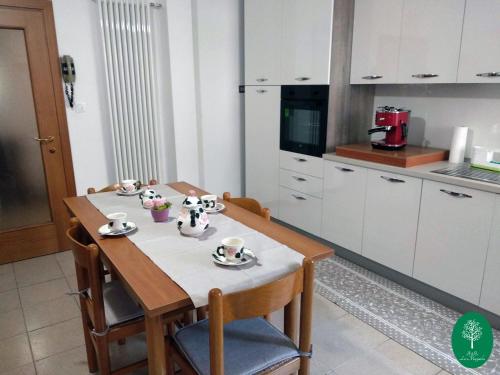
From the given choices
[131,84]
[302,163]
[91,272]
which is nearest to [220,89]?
[131,84]

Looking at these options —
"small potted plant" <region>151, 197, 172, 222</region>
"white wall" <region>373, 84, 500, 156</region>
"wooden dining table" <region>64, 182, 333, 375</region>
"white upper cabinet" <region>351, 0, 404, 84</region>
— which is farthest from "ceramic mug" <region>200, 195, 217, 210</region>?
"white wall" <region>373, 84, 500, 156</region>

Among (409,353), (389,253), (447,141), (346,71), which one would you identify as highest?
(346,71)

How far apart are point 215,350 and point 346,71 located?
8.34 ft

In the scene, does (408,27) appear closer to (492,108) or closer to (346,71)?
(346,71)

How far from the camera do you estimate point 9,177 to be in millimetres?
3107

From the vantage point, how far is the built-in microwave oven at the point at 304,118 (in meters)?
3.11

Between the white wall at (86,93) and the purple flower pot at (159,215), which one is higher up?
the white wall at (86,93)

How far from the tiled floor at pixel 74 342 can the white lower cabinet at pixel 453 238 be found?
1.93 feet

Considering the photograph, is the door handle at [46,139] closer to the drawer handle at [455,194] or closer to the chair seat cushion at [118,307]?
the chair seat cushion at [118,307]

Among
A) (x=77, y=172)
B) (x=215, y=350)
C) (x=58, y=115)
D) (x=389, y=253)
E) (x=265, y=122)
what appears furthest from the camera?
(x=265, y=122)

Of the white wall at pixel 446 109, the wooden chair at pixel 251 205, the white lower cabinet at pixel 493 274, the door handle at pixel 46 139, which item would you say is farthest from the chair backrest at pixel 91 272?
the white wall at pixel 446 109

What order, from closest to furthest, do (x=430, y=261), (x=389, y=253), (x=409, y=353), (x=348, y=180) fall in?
1. (x=409, y=353)
2. (x=430, y=261)
3. (x=389, y=253)
4. (x=348, y=180)

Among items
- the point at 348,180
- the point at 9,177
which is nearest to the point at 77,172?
the point at 9,177

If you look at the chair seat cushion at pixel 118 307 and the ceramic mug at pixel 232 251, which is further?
the chair seat cushion at pixel 118 307
